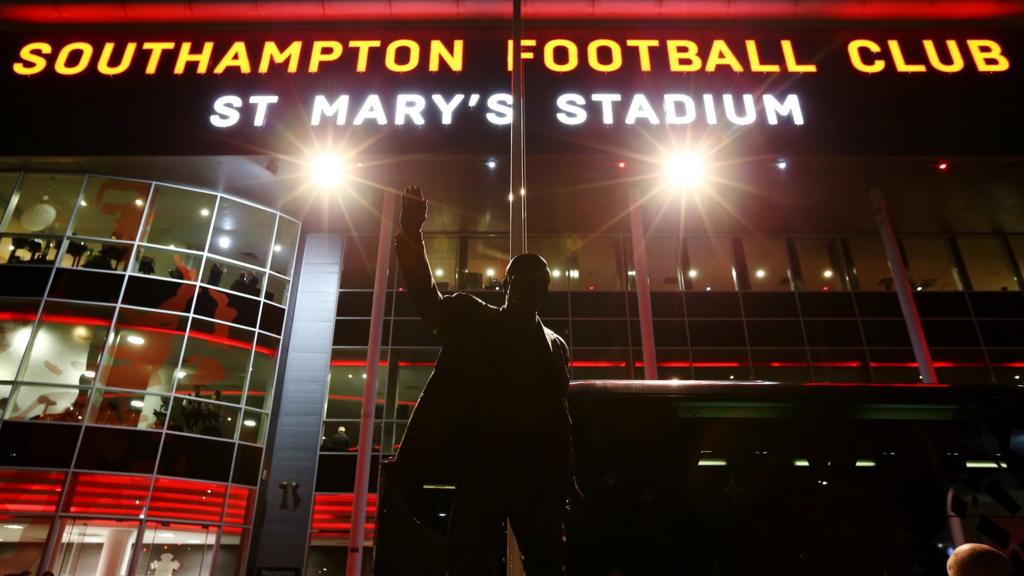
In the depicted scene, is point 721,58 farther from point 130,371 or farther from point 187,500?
point 187,500

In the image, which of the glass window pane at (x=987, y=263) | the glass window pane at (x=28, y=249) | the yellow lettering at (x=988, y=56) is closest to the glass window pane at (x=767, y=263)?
the glass window pane at (x=987, y=263)

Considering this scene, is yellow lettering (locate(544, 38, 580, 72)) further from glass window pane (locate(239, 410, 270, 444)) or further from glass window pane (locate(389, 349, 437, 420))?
glass window pane (locate(239, 410, 270, 444))

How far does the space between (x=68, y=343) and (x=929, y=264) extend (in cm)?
2819

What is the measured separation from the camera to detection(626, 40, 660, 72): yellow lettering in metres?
15.3

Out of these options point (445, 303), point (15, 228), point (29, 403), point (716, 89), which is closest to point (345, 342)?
point (29, 403)

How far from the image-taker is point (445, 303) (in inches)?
107

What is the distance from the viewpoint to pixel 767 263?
2084cm

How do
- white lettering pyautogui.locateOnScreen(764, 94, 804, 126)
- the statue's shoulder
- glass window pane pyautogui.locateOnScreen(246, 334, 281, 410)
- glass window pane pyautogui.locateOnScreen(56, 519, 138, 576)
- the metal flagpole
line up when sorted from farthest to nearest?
1. glass window pane pyautogui.locateOnScreen(246, 334, 281, 410)
2. white lettering pyautogui.locateOnScreen(764, 94, 804, 126)
3. glass window pane pyautogui.locateOnScreen(56, 519, 138, 576)
4. the metal flagpole
5. the statue's shoulder

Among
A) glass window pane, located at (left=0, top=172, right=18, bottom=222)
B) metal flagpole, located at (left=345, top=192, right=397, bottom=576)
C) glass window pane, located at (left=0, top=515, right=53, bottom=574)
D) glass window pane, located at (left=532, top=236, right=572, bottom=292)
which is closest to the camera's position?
metal flagpole, located at (left=345, top=192, right=397, bottom=576)

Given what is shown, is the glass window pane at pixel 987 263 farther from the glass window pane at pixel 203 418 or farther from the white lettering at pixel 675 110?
the glass window pane at pixel 203 418

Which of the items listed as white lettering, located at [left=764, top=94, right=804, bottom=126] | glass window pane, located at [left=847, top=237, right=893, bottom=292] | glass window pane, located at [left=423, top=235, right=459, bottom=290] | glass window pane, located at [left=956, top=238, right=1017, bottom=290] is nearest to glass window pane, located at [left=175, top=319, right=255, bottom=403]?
glass window pane, located at [left=423, top=235, right=459, bottom=290]

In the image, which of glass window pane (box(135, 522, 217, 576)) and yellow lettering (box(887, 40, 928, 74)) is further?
yellow lettering (box(887, 40, 928, 74))

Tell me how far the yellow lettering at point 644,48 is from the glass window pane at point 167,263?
1401 centimetres

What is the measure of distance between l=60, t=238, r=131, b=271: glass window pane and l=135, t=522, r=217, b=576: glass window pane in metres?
7.18
